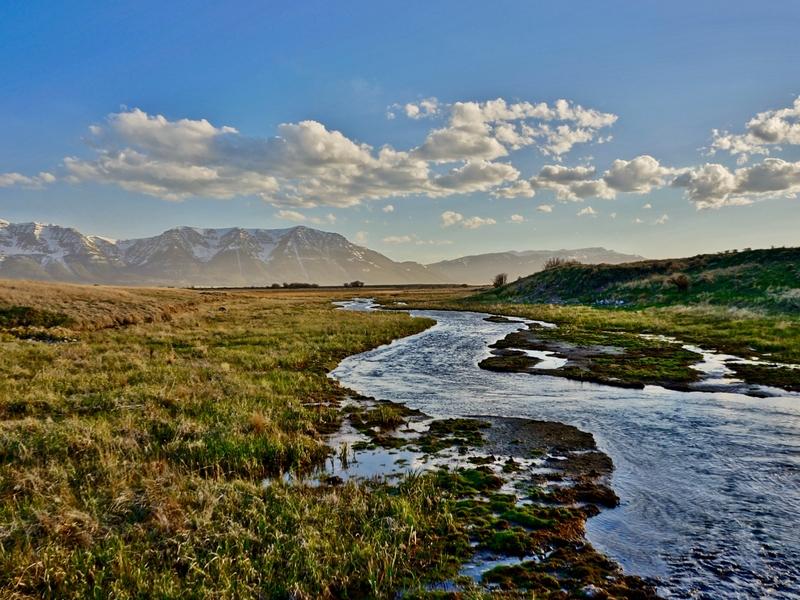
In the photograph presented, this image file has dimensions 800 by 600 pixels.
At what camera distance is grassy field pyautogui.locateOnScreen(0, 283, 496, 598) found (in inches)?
298

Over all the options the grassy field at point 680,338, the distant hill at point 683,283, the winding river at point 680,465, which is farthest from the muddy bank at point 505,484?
the distant hill at point 683,283

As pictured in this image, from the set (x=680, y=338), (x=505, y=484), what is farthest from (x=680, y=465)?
(x=680, y=338)

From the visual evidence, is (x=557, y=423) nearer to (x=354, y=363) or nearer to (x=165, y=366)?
(x=354, y=363)

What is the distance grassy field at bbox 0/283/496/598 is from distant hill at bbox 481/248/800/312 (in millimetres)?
53332

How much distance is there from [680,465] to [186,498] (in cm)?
1301

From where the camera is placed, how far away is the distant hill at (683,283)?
5509 centimetres

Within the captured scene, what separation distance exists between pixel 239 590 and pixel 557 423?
1334cm

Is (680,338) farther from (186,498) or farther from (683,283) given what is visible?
(186,498)

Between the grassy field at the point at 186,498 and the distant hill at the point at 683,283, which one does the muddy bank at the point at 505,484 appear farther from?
the distant hill at the point at 683,283

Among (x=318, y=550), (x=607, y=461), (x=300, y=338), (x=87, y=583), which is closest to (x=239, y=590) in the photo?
(x=318, y=550)

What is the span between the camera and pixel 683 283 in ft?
220

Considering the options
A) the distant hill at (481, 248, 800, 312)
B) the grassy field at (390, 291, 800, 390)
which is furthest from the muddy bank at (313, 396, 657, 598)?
the distant hill at (481, 248, 800, 312)

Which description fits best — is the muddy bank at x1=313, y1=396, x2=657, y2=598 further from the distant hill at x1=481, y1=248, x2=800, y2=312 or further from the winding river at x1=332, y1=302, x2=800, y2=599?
the distant hill at x1=481, y1=248, x2=800, y2=312

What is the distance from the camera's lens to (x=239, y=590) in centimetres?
719
